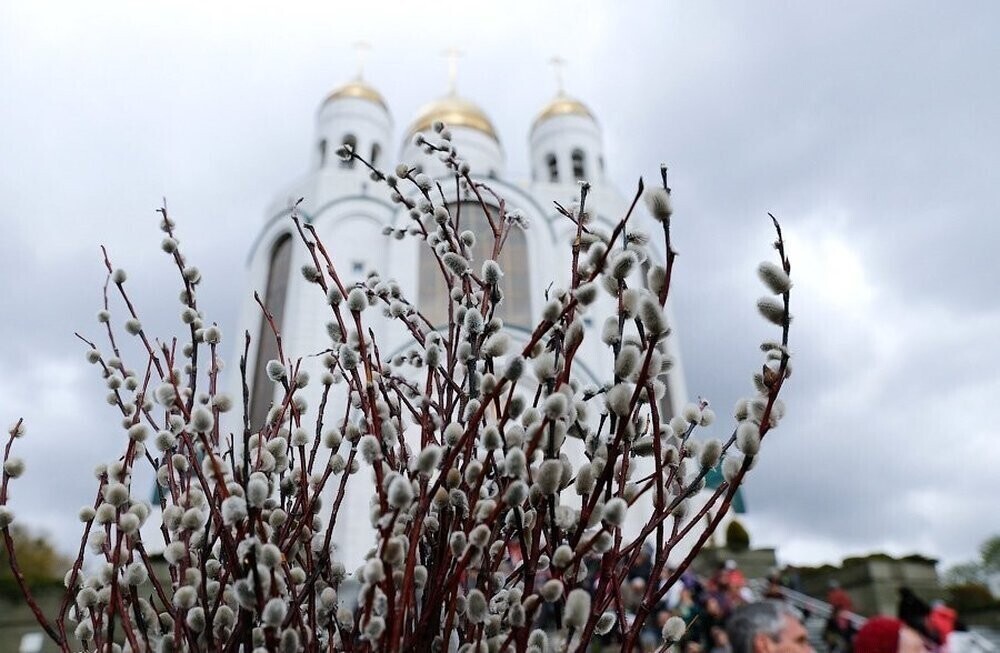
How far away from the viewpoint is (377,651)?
3.02ft

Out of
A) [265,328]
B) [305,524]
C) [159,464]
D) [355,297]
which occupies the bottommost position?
[305,524]

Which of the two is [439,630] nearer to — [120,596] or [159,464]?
[120,596]

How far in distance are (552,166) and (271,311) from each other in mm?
9335

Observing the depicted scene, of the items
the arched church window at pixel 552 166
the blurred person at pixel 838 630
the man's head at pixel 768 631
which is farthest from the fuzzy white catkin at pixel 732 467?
the arched church window at pixel 552 166

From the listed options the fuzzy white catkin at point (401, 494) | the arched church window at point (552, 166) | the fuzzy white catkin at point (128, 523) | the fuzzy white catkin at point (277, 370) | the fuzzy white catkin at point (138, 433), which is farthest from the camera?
the arched church window at point (552, 166)

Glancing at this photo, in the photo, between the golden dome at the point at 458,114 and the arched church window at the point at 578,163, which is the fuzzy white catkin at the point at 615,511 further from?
the golden dome at the point at 458,114

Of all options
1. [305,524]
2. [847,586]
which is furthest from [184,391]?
[847,586]

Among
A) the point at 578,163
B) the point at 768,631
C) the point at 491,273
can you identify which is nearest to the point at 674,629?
the point at 491,273

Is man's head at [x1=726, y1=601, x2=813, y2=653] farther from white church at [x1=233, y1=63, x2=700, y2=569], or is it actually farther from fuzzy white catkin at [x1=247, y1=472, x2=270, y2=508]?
white church at [x1=233, y1=63, x2=700, y2=569]

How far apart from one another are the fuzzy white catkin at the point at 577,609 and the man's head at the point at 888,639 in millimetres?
2796

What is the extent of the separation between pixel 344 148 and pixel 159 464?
2.53 ft

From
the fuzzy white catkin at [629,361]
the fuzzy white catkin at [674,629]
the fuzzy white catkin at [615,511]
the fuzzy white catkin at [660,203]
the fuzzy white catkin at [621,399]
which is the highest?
the fuzzy white catkin at [660,203]

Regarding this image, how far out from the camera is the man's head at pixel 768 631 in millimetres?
2721

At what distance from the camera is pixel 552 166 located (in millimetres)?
21703
